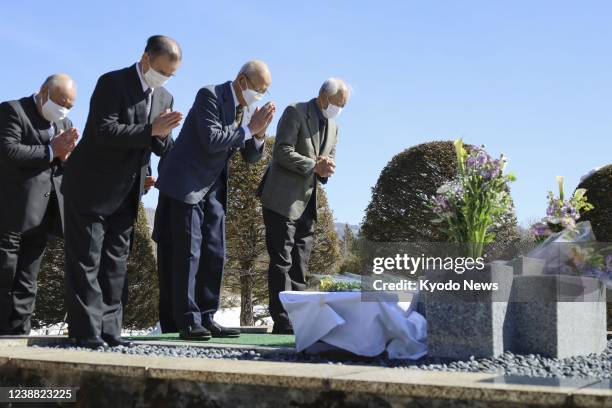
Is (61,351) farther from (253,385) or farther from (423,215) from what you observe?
(423,215)

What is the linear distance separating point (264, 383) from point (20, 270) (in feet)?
10.3

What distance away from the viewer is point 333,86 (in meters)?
5.99

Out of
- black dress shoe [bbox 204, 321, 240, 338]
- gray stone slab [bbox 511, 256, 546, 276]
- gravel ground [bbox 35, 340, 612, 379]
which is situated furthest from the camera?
black dress shoe [bbox 204, 321, 240, 338]

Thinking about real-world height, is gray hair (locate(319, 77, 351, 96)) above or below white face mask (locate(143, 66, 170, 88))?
above

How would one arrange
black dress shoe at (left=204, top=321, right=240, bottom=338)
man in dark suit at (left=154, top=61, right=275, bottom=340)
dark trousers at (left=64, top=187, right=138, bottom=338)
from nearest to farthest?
dark trousers at (left=64, top=187, right=138, bottom=338)
man in dark suit at (left=154, top=61, right=275, bottom=340)
black dress shoe at (left=204, top=321, right=240, bottom=338)

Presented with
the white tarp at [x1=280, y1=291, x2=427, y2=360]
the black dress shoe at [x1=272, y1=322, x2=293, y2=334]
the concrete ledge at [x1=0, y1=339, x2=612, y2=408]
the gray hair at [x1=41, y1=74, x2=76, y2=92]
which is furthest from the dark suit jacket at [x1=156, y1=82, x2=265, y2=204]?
the concrete ledge at [x1=0, y1=339, x2=612, y2=408]

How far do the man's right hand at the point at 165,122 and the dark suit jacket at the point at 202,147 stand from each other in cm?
61

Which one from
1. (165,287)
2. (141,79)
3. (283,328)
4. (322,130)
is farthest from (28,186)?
(322,130)

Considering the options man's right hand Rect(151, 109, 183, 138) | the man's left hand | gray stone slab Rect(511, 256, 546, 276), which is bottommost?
gray stone slab Rect(511, 256, 546, 276)

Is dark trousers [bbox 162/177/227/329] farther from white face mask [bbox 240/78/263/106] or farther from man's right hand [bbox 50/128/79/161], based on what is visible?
man's right hand [bbox 50/128/79/161]

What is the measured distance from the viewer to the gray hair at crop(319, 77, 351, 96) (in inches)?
236

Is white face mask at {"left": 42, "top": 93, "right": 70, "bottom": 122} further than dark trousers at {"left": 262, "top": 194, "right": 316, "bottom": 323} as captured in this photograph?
No

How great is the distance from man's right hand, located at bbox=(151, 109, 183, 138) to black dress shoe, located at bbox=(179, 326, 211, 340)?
1.34 meters

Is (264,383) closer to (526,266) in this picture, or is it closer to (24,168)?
(526,266)
